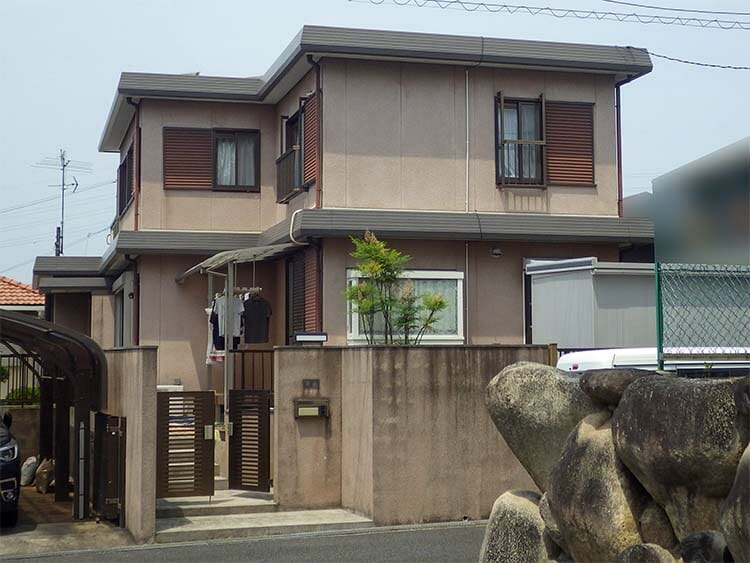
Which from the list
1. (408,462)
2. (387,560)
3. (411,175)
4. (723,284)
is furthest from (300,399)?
(723,284)

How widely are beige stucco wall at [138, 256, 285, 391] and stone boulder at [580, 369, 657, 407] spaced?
42.0ft

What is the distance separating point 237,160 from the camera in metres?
21.4

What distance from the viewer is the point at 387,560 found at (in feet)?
38.1

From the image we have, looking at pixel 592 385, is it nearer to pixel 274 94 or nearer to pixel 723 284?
pixel 723 284

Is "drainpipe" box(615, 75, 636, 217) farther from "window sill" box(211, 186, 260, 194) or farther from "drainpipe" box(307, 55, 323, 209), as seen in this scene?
"window sill" box(211, 186, 260, 194)

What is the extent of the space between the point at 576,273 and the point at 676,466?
9115mm

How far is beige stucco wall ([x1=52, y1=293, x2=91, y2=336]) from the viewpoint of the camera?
27266mm

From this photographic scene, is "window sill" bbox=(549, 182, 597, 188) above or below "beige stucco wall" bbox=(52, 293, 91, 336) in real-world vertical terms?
above

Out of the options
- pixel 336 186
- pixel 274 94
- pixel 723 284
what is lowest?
pixel 723 284

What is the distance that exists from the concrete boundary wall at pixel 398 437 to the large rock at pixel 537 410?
492 centimetres

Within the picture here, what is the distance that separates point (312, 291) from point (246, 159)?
→ 172 inches

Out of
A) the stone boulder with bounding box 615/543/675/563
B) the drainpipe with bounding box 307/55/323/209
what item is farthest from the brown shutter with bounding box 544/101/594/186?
the stone boulder with bounding box 615/543/675/563

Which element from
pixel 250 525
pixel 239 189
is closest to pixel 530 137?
pixel 239 189

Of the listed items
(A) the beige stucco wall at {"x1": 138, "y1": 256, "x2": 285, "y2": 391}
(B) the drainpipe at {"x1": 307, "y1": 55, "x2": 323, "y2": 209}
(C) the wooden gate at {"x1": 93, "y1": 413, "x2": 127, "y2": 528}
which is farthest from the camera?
(A) the beige stucco wall at {"x1": 138, "y1": 256, "x2": 285, "y2": 391}
